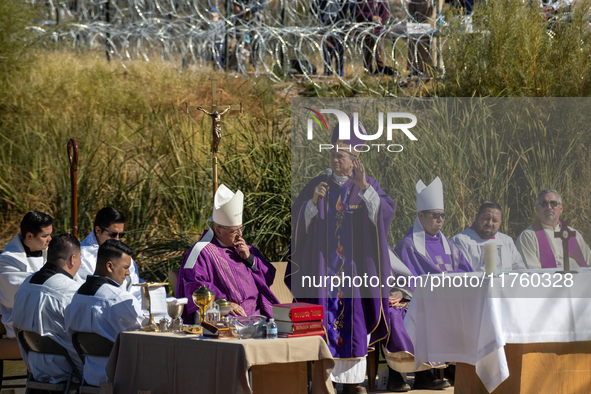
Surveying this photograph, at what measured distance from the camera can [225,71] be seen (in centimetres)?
1405

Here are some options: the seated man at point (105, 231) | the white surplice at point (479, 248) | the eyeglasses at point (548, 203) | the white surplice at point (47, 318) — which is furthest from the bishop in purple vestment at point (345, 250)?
the white surplice at point (47, 318)

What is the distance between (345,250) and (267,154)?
2952mm

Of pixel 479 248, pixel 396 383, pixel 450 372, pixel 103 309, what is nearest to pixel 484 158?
pixel 479 248

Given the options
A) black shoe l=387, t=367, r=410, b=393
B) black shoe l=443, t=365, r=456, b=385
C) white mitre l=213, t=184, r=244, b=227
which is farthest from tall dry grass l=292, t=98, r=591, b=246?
white mitre l=213, t=184, r=244, b=227

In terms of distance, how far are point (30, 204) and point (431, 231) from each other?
19.3 ft

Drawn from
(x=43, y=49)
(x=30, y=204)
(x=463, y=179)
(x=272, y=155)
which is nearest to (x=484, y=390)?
(x=463, y=179)

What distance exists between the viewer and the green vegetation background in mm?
7891

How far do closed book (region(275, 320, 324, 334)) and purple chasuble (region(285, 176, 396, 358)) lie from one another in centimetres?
141

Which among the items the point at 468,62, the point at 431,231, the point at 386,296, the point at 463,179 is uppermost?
the point at 468,62

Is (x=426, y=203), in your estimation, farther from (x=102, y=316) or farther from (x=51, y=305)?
(x=51, y=305)

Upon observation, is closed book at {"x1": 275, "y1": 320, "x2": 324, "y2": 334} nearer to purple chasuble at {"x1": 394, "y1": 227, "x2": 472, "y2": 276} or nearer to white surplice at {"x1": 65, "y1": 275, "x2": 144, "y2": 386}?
→ white surplice at {"x1": 65, "y1": 275, "x2": 144, "y2": 386}

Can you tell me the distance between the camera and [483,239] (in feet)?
20.1

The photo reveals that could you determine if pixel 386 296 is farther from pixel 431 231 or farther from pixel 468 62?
pixel 468 62

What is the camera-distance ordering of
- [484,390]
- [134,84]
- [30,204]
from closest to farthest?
[484,390], [30,204], [134,84]
